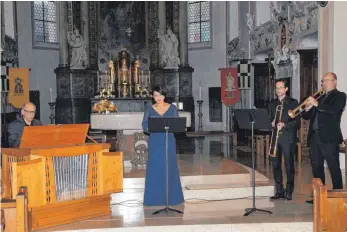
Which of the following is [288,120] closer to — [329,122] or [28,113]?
[329,122]

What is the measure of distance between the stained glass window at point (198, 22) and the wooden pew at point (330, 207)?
1514cm

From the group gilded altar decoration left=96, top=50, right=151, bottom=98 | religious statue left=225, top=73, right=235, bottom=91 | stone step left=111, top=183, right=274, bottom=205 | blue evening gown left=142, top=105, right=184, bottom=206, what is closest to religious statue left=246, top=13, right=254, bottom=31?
religious statue left=225, top=73, right=235, bottom=91

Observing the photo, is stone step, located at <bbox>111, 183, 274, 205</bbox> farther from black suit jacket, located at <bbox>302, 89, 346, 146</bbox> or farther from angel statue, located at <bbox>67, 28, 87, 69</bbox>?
angel statue, located at <bbox>67, 28, 87, 69</bbox>

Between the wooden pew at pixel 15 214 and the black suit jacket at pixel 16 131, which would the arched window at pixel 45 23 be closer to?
the black suit jacket at pixel 16 131

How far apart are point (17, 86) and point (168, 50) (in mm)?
6049

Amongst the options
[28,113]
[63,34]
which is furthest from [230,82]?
[28,113]

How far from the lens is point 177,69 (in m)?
18.5

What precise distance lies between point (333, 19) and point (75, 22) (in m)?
11.6

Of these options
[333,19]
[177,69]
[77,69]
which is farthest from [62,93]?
[333,19]

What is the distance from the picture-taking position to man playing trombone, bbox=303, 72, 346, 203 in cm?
582

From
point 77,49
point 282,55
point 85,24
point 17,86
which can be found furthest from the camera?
point 85,24

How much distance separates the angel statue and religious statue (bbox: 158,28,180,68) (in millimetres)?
2794

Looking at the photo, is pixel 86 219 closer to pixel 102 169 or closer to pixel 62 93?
pixel 102 169

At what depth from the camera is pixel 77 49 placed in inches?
707
